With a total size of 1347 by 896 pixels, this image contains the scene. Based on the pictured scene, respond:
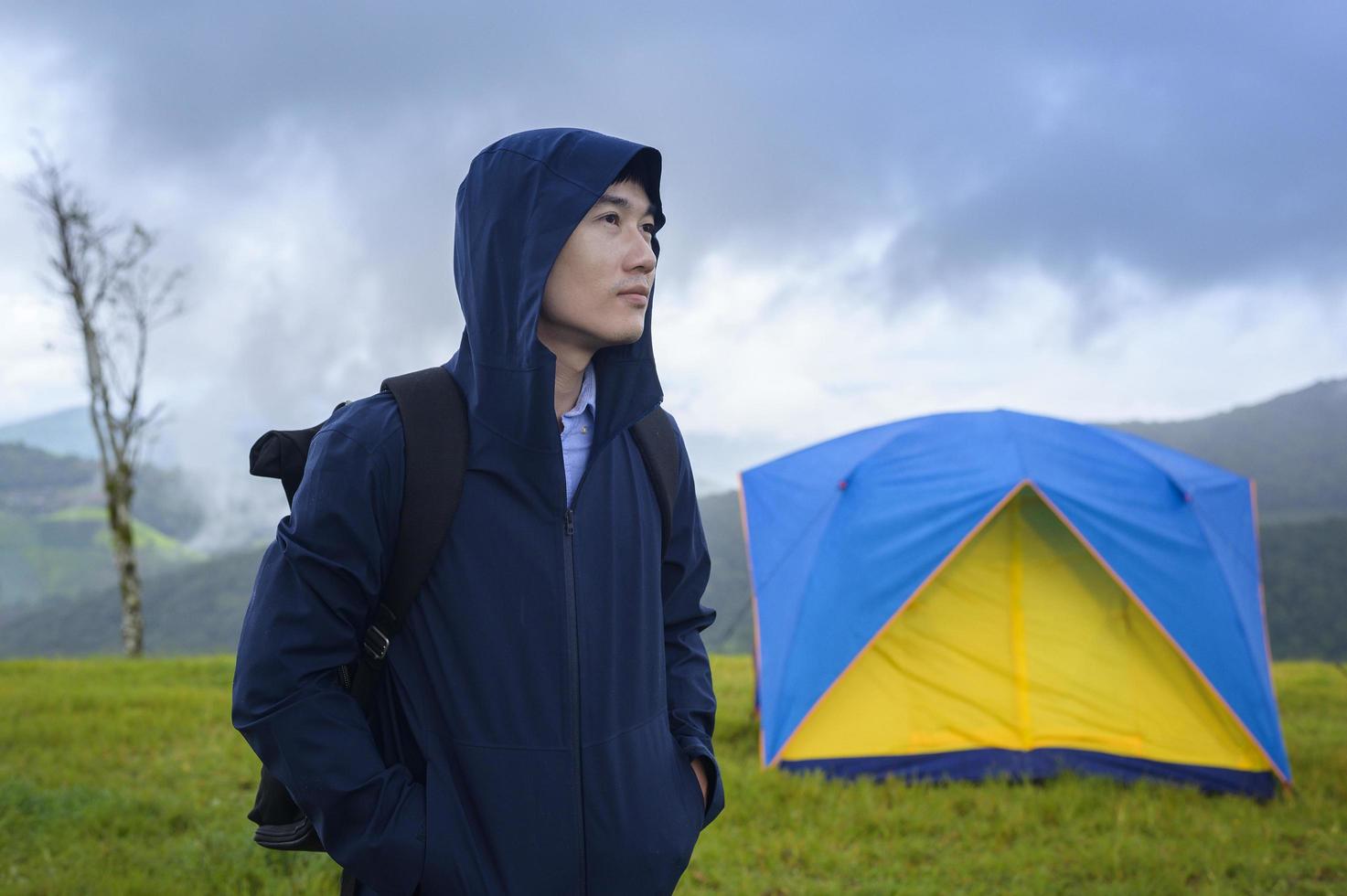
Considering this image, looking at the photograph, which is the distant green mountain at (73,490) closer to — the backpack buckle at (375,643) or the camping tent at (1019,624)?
the camping tent at (1019,624)

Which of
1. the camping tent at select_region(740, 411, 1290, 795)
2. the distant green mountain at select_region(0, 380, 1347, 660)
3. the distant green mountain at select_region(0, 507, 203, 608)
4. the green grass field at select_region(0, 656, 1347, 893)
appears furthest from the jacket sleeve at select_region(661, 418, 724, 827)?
the distant green mountain at select_region(0, 507, 203, 608)

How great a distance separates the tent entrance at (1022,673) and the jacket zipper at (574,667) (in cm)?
431

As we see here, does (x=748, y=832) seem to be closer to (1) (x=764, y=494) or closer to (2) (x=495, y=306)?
(1) (x=764, y=494)

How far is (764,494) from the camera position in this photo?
22.4 feet

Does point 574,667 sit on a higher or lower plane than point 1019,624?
higher

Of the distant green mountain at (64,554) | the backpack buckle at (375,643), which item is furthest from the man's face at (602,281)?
the distant green mountain at (64,554)

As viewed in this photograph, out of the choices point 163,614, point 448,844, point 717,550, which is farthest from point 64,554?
point 448,844

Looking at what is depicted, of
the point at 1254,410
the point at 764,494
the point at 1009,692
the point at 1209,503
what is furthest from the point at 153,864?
the point at 1254,410

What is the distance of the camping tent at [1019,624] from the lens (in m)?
5.66

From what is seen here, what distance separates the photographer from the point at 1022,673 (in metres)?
5.89

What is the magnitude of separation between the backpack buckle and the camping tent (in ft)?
14.5

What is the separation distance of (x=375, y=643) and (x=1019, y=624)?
5161 millimetres

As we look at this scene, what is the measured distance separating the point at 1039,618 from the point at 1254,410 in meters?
135

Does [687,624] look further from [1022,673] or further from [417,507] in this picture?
[1022,673]
